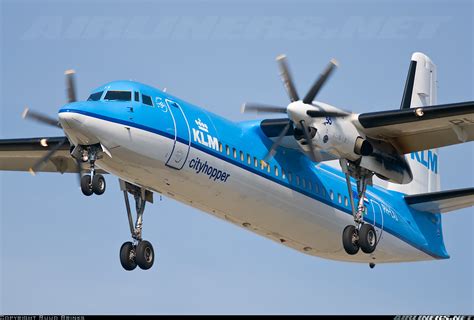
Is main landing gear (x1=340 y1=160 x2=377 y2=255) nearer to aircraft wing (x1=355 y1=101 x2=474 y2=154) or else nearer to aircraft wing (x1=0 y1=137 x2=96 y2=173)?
aircraft wing (x1=355 y1=101 x2=474 y2=154)

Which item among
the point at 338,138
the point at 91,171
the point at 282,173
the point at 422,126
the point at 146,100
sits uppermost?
the point at 146,100

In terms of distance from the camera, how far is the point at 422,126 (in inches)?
1001

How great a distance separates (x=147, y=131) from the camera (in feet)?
72.2

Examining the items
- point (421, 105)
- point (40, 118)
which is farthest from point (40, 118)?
point (421, 105)

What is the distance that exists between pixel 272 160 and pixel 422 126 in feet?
13.0

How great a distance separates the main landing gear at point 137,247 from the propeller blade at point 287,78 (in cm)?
441

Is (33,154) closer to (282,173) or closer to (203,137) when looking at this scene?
(203,137)

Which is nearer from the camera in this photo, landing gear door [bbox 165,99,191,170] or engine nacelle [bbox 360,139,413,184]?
landing gear door [bbox 165,99,191,170]

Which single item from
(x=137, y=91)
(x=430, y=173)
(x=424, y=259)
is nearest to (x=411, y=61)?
(x=430, y=173)

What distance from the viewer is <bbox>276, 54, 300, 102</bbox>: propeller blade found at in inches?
975

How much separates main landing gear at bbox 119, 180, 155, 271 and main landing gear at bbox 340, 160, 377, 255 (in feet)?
16.2

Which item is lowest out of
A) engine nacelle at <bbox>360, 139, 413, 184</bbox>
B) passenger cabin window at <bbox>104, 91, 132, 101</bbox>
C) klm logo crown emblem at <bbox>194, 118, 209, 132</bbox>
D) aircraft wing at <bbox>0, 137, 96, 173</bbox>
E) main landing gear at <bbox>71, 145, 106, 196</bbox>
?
main landing gear at <bbox>71, 145, 106, 196</bbox>

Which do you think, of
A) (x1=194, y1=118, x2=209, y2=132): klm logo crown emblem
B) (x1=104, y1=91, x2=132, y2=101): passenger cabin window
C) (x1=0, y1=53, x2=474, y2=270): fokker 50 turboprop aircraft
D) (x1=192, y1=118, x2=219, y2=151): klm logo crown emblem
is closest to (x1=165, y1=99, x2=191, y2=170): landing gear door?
(x1=0, y1=53, x2=474, y2=270): fokker 50 turboprop aircraft

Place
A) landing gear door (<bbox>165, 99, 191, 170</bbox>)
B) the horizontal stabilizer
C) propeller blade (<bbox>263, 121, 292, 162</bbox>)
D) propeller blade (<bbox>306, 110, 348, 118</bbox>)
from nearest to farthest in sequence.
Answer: landing gear door (<bbox>165, 99, 191, 170</bbox>) → propeller blade (<bbox>306, 110, 348, 118</bbox>) → propeller blade (<bbox>263, 121, 292, 162</bbox>) → the horizontal stabilizer
